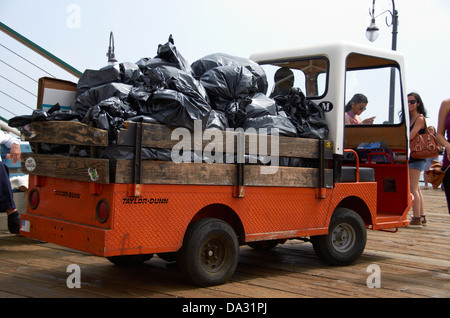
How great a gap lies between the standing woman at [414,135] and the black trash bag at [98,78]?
17.1ft

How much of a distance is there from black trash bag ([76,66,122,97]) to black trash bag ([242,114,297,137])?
1.33 meters

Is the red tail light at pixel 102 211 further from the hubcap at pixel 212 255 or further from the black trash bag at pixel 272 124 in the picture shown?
the black trash bag at pixel 272 124

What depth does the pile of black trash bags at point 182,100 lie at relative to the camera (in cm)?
469

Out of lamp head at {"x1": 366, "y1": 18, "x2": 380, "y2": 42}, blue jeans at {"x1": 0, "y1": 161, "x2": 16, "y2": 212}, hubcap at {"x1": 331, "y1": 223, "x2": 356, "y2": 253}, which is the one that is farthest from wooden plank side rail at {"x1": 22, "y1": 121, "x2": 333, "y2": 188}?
lamp head at {"x1": 366, "y1": 18, "x2": 380, "y2": 42}

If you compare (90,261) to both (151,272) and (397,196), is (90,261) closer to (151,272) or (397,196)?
(151,272)

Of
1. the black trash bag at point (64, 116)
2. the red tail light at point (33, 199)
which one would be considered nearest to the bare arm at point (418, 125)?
the black trash bag at point (64, 116)

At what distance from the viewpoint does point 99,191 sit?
4.48 meters

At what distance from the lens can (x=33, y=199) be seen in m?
5.30

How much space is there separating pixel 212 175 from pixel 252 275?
130cm

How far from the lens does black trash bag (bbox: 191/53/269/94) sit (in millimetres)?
5910

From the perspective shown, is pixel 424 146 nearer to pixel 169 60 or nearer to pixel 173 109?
pixel 169 60

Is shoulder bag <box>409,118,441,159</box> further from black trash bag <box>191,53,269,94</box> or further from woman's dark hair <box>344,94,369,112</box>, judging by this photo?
black trash bag <box>191,53,269,94</box>

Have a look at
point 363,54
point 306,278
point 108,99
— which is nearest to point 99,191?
point 108,99

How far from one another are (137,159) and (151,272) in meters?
1.68
